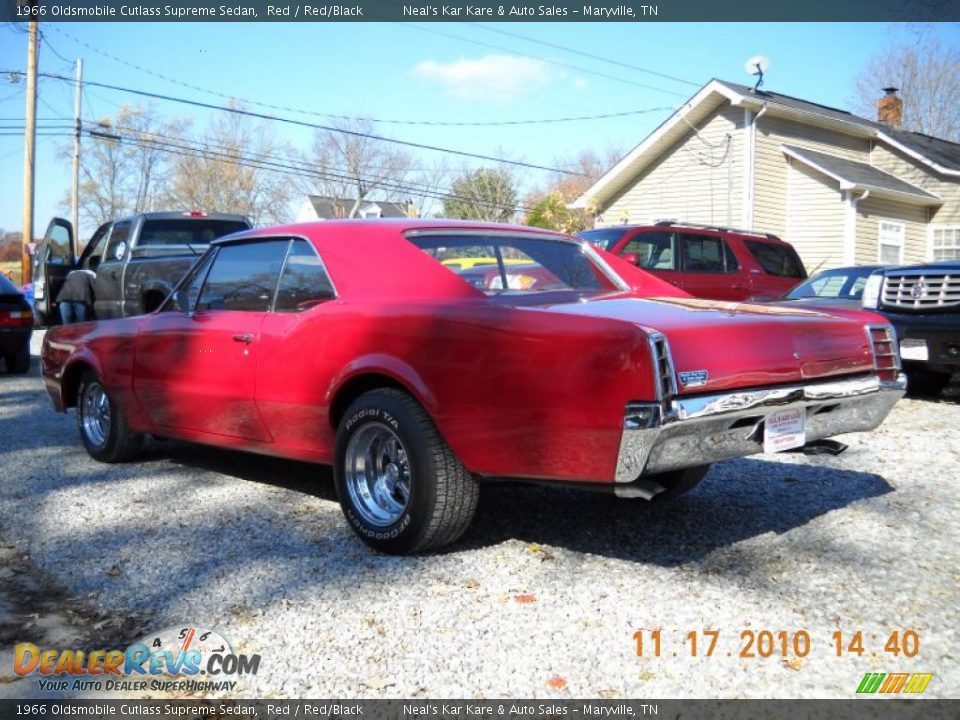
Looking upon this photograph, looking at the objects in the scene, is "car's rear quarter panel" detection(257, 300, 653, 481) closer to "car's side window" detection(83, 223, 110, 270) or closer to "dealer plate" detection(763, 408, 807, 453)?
"dealer plate" detection(763, 408, 807, 453)

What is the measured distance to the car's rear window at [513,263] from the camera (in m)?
4.34

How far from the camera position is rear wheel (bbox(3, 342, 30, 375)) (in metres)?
11.4

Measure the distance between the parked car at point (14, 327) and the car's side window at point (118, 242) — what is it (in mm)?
1158

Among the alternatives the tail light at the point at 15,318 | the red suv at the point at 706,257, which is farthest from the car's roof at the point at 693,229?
the tail light at the point at 15,318

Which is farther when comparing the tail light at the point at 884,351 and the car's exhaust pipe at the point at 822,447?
the tail light at the point at 884,351

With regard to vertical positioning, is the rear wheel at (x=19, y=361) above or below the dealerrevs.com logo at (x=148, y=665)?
above

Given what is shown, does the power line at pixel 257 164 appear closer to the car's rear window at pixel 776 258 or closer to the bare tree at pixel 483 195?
the bare tree at pixel 483 195

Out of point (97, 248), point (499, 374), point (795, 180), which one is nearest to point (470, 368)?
point (499, 374)

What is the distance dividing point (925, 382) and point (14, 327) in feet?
33.8

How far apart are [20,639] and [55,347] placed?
12.1ft

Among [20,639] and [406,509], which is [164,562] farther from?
[406,509]

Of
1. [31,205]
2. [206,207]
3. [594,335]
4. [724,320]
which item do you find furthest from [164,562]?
[206,207]

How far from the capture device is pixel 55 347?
654 cm

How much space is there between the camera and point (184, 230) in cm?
1185
